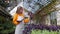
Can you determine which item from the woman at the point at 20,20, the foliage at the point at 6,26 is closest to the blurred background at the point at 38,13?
the foliage at the point at 6,26

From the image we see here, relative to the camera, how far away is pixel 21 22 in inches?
224

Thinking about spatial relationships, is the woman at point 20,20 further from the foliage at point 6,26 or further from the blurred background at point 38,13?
the foliage at point 6,26

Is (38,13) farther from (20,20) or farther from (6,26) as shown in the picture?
(20,20)

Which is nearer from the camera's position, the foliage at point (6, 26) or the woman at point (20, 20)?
the woman at point (20, 20)

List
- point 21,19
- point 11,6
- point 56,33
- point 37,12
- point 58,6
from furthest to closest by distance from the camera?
1. point 11,6
2. point 58,6
3. point 37,12
4. point 21,19
5. point 56,33

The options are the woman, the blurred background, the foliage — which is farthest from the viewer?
the foliage

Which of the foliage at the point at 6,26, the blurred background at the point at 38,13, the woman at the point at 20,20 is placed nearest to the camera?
the woman at the point at 20,20

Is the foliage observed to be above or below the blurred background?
below

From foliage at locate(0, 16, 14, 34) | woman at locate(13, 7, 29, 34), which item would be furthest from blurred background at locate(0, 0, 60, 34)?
woman at locate(13, 7, 29, 34)

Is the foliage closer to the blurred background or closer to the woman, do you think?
the blurred background

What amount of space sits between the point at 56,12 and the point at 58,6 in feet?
0.70

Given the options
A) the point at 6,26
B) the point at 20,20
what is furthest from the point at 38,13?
the point at 20,20

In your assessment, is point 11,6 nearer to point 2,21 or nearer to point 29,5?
point 2,21

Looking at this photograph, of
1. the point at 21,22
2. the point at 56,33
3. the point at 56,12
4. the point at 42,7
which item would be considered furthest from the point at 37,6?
the point at 56,33
